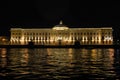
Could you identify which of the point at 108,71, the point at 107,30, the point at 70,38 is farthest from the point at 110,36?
the point at 108,71

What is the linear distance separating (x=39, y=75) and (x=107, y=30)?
149295mm

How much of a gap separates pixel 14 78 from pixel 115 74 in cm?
782

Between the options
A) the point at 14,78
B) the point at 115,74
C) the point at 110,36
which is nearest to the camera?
the point at 14,78

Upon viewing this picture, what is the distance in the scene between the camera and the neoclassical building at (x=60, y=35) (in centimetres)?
17738

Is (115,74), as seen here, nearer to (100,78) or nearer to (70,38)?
(100,78)

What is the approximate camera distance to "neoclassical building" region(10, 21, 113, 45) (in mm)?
177375

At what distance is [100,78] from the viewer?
29.2 m

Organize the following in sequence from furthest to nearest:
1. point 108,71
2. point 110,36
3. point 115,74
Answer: point 110,36, point 108,71, point 115,74

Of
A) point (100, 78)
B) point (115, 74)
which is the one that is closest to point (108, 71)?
point (115, 74)

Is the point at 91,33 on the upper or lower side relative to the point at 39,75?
upper

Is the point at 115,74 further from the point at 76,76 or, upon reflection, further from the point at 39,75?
the point at 39,75

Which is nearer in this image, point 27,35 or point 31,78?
point 31,78

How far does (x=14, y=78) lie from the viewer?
29094 millimetres

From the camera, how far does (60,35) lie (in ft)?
602
